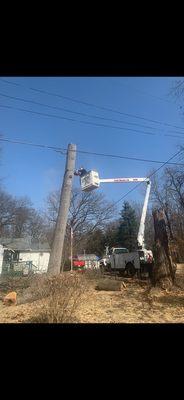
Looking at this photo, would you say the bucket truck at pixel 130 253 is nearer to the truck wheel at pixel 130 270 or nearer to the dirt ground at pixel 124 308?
the truck wheel at pixel 130 270

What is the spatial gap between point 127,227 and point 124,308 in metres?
27.8

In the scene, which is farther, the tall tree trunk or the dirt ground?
the tall tree trunk

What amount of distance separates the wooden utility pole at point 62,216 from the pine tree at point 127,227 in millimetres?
21420

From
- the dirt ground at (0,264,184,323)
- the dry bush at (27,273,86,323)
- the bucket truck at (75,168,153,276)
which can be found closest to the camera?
the dry bush at (27,273,86,323)

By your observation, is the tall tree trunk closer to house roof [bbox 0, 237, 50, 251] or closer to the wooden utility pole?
the wooden utility pole

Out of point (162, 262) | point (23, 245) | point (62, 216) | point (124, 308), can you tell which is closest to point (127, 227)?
point (23, 245)

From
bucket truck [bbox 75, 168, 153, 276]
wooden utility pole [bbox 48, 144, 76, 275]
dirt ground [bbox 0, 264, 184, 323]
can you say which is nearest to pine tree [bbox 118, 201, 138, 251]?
bucket truck [bbox 75, 168, 153, 276]

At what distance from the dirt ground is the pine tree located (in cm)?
2424

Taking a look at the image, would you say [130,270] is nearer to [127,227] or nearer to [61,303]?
[61,303]

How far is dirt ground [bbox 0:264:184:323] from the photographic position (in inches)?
216
